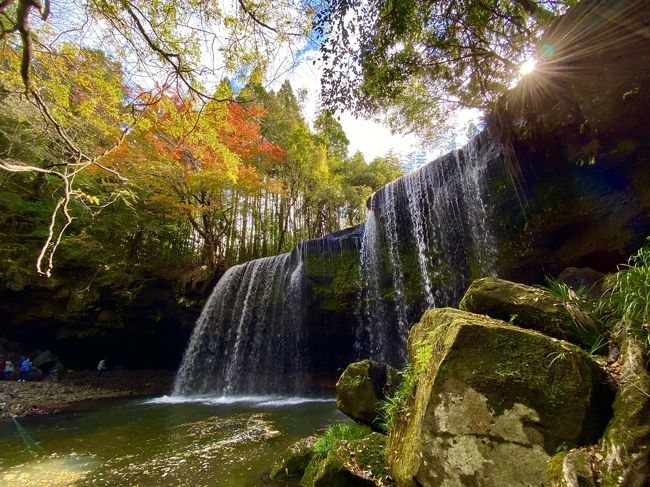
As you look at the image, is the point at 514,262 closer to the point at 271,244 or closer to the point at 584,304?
the point at 584,304

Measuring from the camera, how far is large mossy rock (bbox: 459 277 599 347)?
9.15ft

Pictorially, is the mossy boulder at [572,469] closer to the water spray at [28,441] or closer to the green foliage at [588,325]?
the green foliage at [588,325]

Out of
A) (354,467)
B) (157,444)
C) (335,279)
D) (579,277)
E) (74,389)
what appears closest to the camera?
(354,467)

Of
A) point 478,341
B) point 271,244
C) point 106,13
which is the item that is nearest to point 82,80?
point 106,13

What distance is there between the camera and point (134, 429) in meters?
6.57

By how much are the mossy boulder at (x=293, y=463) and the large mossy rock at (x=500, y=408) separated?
1.84 metres

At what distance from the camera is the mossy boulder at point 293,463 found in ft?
12.7

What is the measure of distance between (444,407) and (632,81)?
609 centimetres

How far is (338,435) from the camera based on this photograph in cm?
419

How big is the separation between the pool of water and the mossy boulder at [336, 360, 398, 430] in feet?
4.40

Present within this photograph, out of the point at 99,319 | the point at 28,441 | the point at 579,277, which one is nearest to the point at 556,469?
the point at 579,277

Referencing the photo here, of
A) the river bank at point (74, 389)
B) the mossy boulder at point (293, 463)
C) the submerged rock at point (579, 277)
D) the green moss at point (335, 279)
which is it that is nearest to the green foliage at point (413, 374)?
the mossy boulder at point (293, 463)

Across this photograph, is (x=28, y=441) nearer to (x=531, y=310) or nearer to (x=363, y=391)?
(x=363, y=391)

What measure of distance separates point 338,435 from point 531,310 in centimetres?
282
